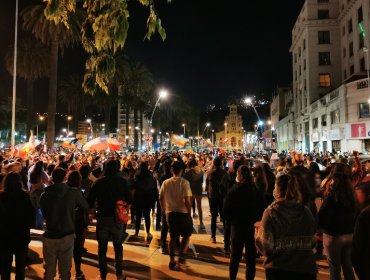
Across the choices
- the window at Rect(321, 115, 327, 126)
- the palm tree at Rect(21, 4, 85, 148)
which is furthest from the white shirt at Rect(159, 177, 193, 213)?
the window at Rect(321, 115, 327, 126)

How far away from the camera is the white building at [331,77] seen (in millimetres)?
34531

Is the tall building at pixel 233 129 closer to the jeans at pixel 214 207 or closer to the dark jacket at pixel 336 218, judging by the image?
the jeans at pixel 214 207

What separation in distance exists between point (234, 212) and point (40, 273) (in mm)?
4075

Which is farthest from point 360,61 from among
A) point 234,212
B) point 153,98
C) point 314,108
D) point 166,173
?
point 234,212

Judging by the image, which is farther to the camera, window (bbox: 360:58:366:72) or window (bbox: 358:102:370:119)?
window (bbox: 360:58:366:72)

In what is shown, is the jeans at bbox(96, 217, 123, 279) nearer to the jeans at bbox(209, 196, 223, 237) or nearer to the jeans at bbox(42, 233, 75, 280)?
the jeans at bbox(42, 233, 75, 280)

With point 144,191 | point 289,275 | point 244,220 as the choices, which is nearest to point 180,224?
point 244,220

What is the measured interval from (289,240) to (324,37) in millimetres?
52270

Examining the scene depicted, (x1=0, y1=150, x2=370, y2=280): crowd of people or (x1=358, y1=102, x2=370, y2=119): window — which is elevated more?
(x1=358, y1=102, x2=370, y2=119): window

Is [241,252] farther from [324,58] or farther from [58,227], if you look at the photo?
[324,58]

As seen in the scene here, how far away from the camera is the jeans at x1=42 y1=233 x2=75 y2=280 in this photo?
5.46m

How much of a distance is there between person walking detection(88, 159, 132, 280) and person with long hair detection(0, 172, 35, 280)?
1.19 meters

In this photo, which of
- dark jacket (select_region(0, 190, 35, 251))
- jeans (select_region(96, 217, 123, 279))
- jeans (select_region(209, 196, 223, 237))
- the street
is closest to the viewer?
dark jacket (select_region(0, 190, 35, 251))

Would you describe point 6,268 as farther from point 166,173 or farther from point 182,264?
point 166,173
